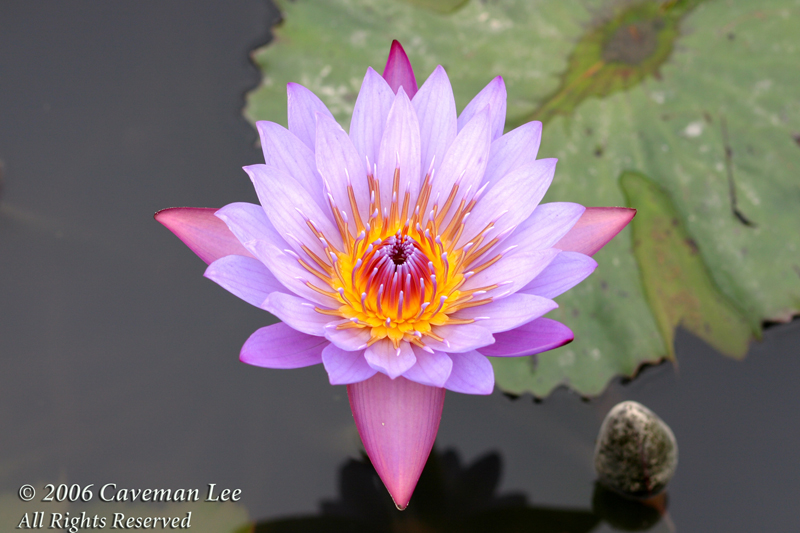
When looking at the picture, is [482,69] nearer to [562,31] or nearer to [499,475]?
[562,31]

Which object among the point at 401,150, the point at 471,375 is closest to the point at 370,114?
the point at 401,150

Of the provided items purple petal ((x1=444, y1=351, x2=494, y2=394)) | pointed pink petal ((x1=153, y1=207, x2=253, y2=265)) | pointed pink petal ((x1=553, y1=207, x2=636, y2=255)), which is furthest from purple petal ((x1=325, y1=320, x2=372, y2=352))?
pointed pink petal ((x1=553, y1=207, x2=636, y2=255))

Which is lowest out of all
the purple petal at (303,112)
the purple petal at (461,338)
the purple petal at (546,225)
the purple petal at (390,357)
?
the purple petal at (461,338)

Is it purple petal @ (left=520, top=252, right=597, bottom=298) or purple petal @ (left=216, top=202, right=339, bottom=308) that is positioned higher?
purple petal @ (left=216, top=202, right=339, bottom=308)

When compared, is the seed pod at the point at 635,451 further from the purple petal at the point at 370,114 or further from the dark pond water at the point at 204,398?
A: the purple petal at the point at 370,114

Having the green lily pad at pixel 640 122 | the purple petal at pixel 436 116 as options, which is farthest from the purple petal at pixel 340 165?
the green lily pad at pixel 640 122

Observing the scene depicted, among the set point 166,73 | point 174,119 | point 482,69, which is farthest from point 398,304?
point 166,73

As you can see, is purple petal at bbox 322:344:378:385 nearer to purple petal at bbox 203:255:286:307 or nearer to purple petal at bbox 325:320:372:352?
purple petal at bbox 325:320:372:352
